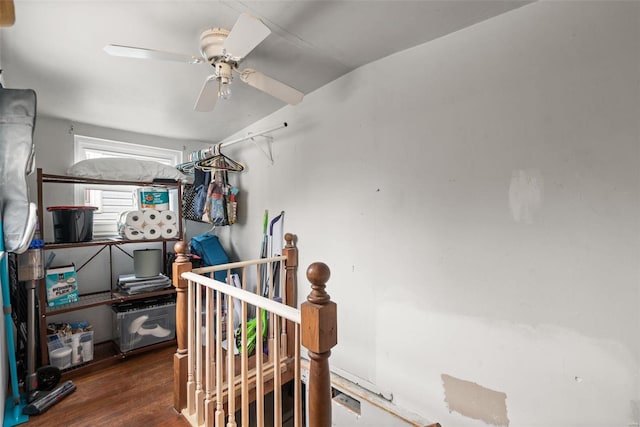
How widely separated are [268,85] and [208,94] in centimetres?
34

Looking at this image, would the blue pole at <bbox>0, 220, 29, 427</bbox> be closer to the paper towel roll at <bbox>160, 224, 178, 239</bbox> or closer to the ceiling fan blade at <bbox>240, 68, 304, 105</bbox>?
the paper towel roll at <bbox>160, 224, 178, 239</bbox>

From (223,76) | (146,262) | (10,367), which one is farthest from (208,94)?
(10,367)

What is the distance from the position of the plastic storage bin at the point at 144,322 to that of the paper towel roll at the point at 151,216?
0.70 metres

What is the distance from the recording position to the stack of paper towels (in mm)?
2367

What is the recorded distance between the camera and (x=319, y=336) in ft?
2.90

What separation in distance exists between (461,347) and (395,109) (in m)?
1.39

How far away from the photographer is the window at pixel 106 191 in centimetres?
258

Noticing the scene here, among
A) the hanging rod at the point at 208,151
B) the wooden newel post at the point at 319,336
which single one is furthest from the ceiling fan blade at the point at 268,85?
the wooden newel post at the point at 319,336

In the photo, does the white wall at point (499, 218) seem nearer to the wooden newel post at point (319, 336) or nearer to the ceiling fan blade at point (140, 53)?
the wooden newel post at point (319, 336)

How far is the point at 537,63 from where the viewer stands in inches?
49.7

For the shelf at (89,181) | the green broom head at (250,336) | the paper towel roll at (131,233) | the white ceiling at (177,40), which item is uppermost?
the white ceiling at (177,40)

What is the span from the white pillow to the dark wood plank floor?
1529 millimetres

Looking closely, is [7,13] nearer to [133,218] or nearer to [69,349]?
[133,218]

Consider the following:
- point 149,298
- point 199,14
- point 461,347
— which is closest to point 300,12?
point 199,14
